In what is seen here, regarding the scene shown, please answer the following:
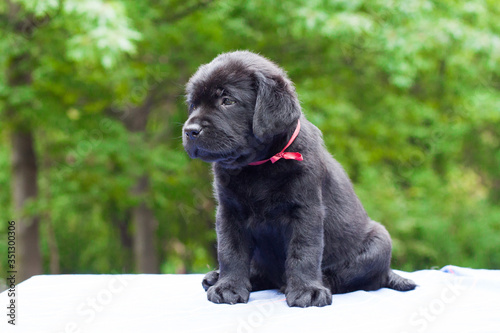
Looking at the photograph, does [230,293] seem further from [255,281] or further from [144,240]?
[144,240]

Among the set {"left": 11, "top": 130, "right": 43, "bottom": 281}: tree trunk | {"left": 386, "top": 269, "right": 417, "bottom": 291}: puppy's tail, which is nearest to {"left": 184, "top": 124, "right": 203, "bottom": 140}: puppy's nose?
{"left": 386, "top": 269, "right": 417, "bottom": 291}: puppy's tail

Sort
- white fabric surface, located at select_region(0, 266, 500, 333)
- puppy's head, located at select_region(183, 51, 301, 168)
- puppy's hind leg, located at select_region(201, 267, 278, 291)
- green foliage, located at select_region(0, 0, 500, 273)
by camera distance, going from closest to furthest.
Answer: white fabric surface, located at select_region(0, 266, 500, 333) < puppy's head, located at select_region(183, 51, 301, 168) < puppy's hind leg, located at select_region(201, 267, 278, 291) < green foliage, located at select_region(0, 0, 500, 273)

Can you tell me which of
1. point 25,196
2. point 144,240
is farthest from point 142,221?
point 25,196

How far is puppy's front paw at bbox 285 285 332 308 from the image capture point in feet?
8.61

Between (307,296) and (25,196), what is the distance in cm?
648

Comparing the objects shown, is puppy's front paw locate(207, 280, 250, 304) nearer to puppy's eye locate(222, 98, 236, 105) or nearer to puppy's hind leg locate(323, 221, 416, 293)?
puppy's hind leg locate(323, 221, 416, 293)

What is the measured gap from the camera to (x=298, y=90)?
7.00 m

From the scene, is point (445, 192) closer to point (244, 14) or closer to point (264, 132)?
point (244, 14)

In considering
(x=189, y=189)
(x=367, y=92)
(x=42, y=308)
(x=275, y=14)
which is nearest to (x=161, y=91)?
→ (x=189, y=189)

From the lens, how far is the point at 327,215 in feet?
9.68

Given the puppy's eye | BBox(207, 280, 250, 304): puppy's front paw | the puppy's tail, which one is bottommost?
the puppy's tail

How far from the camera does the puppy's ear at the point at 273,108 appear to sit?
260 cm

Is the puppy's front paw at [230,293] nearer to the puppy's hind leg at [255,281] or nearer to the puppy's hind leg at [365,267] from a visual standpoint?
the puppy's hind leg at [255,281]

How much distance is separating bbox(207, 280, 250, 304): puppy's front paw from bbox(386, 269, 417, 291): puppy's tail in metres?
0.99
